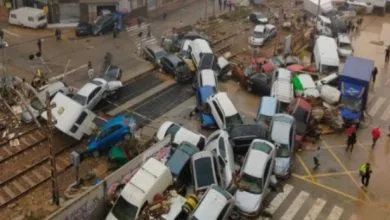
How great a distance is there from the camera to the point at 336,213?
76.9 ft

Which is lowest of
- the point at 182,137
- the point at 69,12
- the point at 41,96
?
the point at 182,137

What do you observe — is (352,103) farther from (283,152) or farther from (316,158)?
(283,152)

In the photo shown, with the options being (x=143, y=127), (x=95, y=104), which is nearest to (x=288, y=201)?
(x=143, y=127)

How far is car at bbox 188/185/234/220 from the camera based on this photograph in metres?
20.8

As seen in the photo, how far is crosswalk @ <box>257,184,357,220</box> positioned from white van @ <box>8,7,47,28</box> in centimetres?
2912

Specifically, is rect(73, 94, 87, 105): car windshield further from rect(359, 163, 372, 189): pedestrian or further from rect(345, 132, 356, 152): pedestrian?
rect(359, 163, 372, 189): pedestrian

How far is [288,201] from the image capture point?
79.2 ft

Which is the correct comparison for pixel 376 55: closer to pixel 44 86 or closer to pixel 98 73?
pixel 98 73

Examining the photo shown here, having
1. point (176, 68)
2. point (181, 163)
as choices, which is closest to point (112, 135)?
point (181, 163)

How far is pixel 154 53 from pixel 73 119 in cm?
1216

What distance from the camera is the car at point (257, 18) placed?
4841cm

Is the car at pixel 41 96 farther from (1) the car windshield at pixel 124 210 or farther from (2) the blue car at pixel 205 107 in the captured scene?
(1) the car windshield at pixel 124 210

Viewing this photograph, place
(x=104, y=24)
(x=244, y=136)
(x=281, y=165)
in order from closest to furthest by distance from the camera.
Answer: (x=281, y=165) < (x=244, y=136) < (x=104, y=24)

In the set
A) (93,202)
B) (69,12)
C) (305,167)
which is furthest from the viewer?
(69,12)
